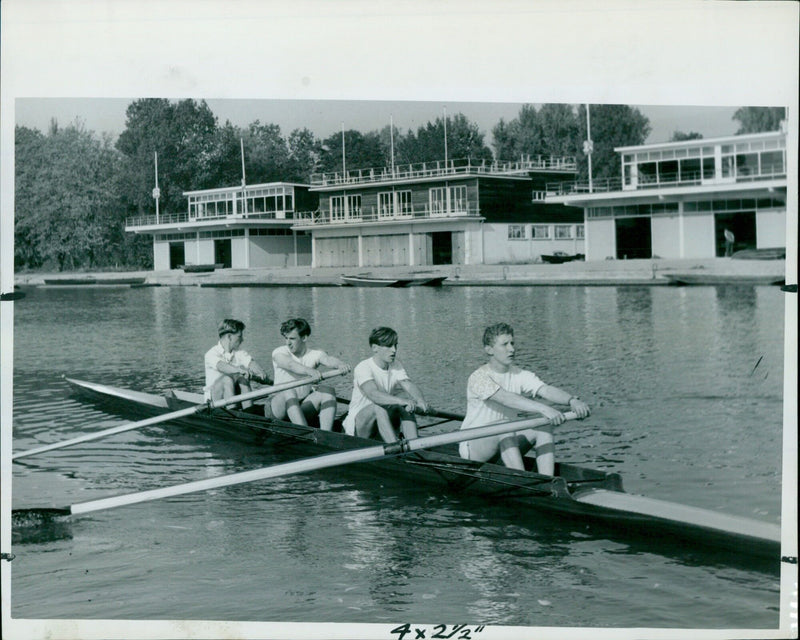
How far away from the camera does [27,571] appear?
3533 millimetres

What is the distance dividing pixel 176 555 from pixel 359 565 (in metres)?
0.79

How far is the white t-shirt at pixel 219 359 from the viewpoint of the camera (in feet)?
14.8

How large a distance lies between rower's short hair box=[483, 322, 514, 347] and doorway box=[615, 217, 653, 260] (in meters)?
0.89

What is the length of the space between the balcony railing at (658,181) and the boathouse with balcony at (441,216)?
0.21 ft

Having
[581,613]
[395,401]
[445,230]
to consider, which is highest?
[445,230]

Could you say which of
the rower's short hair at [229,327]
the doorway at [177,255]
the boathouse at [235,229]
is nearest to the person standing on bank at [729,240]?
the boathouse at [235,229]

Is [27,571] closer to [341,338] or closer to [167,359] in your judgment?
[167,359]

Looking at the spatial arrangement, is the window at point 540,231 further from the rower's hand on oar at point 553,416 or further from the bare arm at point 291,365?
the bare arm at point 291,365

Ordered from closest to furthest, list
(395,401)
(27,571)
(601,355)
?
(27,571)
(395,401)
(601,355)

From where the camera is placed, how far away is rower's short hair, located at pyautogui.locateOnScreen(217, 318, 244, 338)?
442cm

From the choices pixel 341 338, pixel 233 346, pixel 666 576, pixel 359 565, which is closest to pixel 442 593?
pixel 359 565

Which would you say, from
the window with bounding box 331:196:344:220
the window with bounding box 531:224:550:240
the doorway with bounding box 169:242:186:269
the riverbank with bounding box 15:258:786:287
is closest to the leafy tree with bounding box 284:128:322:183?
the window with bounding box 331:196:344:220

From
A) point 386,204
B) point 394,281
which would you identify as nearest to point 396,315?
point 394,281

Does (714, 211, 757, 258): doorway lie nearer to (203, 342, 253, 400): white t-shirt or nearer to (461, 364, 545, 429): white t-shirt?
(461, 364, 545, 429): white t-shirt
